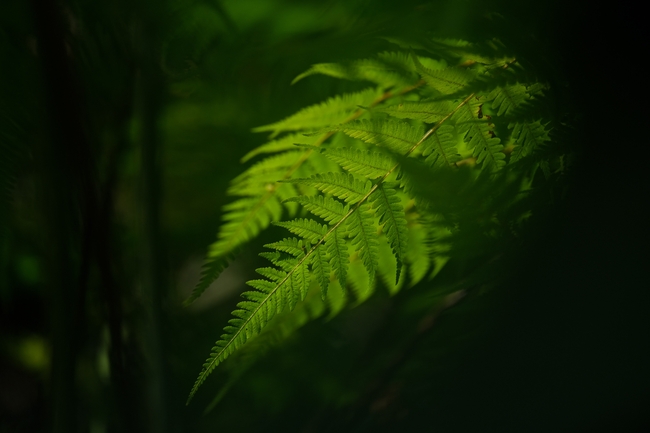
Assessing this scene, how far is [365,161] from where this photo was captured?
281mm

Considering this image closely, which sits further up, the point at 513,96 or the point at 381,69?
the point at 381,69

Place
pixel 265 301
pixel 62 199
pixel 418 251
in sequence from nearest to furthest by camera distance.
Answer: pixel 265 301, pixel 418 251, pixel 62 199

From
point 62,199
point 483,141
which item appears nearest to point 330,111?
point 483,141

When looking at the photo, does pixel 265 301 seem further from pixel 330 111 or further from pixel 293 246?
pixel 330 111

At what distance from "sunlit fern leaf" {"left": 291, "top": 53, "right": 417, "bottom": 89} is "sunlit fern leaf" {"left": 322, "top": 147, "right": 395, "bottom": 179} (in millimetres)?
106

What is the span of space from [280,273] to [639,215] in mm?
308

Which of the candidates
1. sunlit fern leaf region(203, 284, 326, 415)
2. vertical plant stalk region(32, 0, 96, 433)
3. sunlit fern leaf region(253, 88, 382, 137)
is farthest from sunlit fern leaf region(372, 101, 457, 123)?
A: vertical plant stalk region(32, 0, 96, 433)

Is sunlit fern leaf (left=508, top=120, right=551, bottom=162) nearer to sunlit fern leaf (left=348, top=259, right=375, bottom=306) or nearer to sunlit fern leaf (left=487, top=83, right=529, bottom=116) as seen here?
sunlit fern leaf (left=487, top=83, right=529, bottom=116)

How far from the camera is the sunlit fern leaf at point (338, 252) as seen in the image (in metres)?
0.28

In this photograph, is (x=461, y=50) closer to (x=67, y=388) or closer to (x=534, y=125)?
(x=534, y=125)

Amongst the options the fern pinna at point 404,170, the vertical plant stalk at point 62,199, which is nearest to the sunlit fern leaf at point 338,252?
the fern pinna at point 404,170

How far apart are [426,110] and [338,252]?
0.12m

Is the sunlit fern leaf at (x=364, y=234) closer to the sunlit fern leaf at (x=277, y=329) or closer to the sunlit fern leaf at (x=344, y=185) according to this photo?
the sunlit fern leaf at (x=344, y=185)

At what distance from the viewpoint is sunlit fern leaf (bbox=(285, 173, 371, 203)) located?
28 cm
